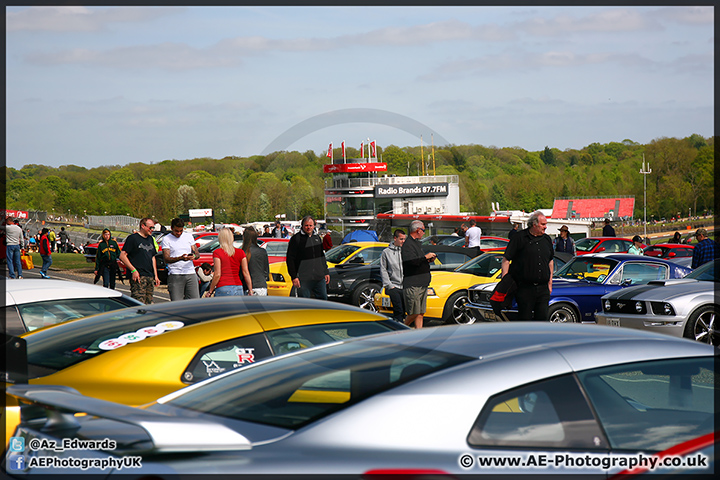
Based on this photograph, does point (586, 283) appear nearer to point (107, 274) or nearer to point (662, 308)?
point (662, 308)

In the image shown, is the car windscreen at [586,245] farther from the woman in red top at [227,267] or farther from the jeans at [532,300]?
Result: the woman in red top at [227,267]

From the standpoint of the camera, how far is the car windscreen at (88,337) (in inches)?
163

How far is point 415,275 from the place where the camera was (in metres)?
9.88

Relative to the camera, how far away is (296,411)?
2.44 meters

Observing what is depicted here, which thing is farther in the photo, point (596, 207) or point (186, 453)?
point (596, 207)

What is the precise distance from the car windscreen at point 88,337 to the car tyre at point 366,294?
906 cm

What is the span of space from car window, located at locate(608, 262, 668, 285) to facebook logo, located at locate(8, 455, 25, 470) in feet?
35.4

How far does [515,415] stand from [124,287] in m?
18.3

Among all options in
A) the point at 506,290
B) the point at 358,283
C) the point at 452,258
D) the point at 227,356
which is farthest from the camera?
the point at 452,258

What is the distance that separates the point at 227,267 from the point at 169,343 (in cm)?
522

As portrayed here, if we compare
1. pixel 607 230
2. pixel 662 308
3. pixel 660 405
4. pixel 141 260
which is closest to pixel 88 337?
pixel 660 405

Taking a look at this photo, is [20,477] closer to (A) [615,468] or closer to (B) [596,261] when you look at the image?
(A) [615,468]

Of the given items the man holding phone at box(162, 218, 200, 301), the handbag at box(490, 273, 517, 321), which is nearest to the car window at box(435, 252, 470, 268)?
the handbag at box(490, 273, 517, 321)

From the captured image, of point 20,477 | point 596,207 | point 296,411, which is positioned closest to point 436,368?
point 296,411
